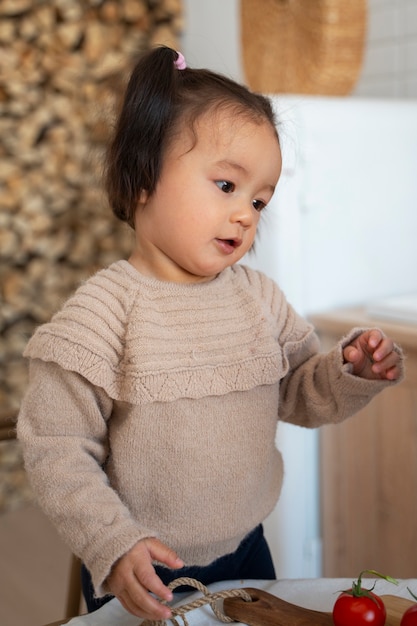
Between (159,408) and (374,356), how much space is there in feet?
0.84

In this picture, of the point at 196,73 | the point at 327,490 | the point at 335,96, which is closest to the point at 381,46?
the point at 335,96

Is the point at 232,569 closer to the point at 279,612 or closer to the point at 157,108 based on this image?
the point at 279,612

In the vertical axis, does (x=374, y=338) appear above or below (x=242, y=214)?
below

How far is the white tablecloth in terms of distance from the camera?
0.89 m

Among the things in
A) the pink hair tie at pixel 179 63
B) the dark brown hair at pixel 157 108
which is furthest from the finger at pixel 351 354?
the pink hair tie at pixel 179 63

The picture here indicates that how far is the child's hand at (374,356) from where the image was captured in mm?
943

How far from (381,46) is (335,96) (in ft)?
1.39

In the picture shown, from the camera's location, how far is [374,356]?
3.08ft

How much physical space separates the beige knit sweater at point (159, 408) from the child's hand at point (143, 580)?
0.15 feet

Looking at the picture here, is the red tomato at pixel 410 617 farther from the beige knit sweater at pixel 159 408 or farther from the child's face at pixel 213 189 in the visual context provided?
the child's face at pixel 213 189

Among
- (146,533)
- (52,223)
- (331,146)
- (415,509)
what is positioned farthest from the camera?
(52,223)

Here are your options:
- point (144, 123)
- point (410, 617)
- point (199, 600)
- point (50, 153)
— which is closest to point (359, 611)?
point (410, 617)

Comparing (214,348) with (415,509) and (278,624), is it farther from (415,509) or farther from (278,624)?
(415,509)

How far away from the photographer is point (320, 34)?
1811 mm
